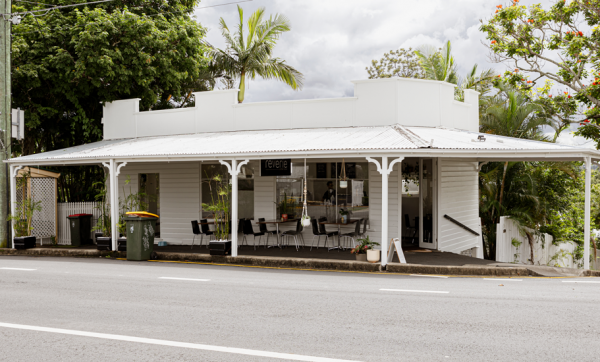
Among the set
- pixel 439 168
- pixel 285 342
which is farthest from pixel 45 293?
pixel 439 168

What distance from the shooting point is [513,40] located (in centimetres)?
1788

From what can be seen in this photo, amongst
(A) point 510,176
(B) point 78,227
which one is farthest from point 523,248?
(B) point 78,227

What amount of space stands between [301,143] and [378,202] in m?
2.76

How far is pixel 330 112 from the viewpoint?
14.0 m

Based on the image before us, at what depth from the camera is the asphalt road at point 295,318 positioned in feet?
17.2

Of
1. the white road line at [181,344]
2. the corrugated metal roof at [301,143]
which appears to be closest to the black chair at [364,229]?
the corrugated metal roof at [301,143]

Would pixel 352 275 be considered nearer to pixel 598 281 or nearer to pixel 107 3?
pixel 598 281

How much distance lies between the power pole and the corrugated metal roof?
1.95 feet

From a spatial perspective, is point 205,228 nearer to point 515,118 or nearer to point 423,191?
point 423,191

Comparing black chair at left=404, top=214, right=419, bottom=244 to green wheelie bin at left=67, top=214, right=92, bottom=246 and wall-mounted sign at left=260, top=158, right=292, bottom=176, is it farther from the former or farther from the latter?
green wheelie bin at left=67, top=214, right=92, bottom=246

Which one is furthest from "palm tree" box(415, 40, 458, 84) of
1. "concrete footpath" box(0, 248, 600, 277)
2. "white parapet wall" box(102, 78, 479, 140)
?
"concrete footpath" box(0, 248, 600, 277)

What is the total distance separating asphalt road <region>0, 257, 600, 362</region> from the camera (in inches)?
206

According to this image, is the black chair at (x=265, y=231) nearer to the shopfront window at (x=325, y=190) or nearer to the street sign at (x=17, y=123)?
the shopfront window at (x=325, y=190)

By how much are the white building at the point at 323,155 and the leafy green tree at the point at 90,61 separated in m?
2.36
